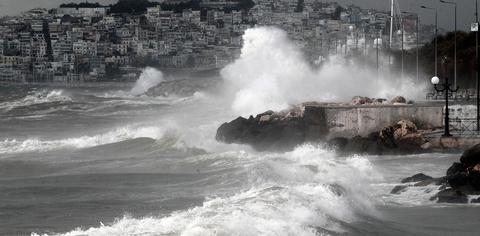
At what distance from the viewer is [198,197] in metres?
17.8

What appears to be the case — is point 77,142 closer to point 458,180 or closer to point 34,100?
point 458,180

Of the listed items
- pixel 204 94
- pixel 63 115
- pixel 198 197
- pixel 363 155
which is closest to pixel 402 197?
pixel 198 197

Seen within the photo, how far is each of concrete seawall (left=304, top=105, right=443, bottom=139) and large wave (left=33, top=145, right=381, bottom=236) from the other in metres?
5.05

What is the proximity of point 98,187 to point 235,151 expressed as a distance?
6.58 meters

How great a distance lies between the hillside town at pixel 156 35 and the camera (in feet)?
444

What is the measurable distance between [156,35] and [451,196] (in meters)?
137

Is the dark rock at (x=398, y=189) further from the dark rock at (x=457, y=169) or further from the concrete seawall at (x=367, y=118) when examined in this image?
the concrete seawall at (x=367, y=118)

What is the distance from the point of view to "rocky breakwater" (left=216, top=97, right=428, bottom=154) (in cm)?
2470

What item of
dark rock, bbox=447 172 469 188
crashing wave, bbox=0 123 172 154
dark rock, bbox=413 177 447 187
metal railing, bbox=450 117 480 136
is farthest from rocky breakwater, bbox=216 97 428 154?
dark rock, bbox=447 172 469 188

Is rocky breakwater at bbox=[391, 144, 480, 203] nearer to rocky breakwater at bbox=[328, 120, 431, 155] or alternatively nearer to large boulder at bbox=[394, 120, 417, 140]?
rocky breakwater at bbox=[328, 120, 431, 155]

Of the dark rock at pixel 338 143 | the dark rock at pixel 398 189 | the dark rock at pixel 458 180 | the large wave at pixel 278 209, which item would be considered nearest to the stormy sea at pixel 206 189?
the large wave at pixel 278 209

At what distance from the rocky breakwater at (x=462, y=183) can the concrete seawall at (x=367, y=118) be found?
768 cm

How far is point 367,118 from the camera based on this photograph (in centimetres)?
2581

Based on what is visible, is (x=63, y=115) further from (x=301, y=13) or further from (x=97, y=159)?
(x=301, y=13)
